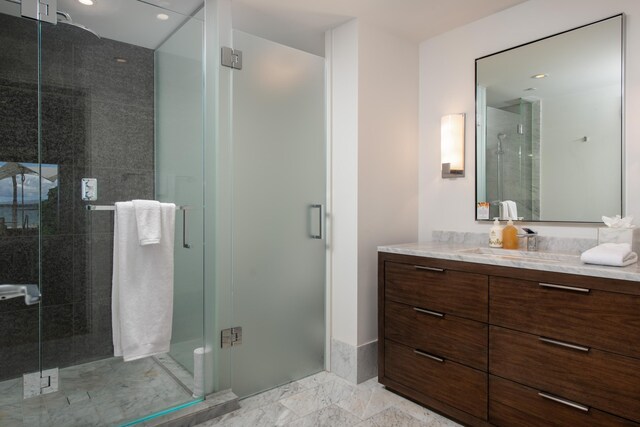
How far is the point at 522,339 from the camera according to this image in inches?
70.0

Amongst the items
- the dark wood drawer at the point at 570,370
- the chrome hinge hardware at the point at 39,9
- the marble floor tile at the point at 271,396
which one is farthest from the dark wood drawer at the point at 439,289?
the chrome hinge hardware at the point at 39,9

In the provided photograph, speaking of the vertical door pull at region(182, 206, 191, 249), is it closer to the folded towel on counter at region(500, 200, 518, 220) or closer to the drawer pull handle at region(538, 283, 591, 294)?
the drawer pull handle at region(538, 283, 591, 294)

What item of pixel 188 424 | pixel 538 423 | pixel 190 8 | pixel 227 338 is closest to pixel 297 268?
pixel 227 338

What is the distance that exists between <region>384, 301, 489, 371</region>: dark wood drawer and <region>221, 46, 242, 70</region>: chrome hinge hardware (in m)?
1.67

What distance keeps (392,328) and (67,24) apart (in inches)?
89.7

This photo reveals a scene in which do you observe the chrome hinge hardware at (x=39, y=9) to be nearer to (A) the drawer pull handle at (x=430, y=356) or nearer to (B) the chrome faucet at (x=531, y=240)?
(A) the drawer pull handle at (x=430, y=356)

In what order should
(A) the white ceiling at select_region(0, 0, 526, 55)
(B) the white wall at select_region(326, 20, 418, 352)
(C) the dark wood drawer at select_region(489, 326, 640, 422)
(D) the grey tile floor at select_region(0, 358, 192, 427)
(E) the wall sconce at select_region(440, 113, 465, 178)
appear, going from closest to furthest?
1. (C) the dark wood drawer at select_region(489, 326, 640, 422)
2. (D) the grey tile floor at select_region(0, 358, 192, 427)
3. (A) the white ceiling at select_region(0, 0, 526, 55)
4. (B) the white wall at select_region(326, 20, 418, 352)
5. (E) the wall sconce at select_region(440, 113, 465, 178)

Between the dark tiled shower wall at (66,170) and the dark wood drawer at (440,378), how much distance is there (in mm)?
1557

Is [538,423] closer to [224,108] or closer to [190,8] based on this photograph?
[224,108]

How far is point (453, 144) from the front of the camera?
2.66m

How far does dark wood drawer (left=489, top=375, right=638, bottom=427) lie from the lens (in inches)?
61.6

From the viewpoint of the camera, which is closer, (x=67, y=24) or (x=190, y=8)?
(x=67, y=24)

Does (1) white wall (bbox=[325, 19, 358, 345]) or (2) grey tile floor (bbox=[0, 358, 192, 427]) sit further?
(1) white wall (bbox=[325, 19, 358, 345])

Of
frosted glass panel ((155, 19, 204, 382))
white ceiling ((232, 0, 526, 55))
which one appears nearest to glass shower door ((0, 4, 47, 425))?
frosted glass panel ((155, 19, 204, 382))
